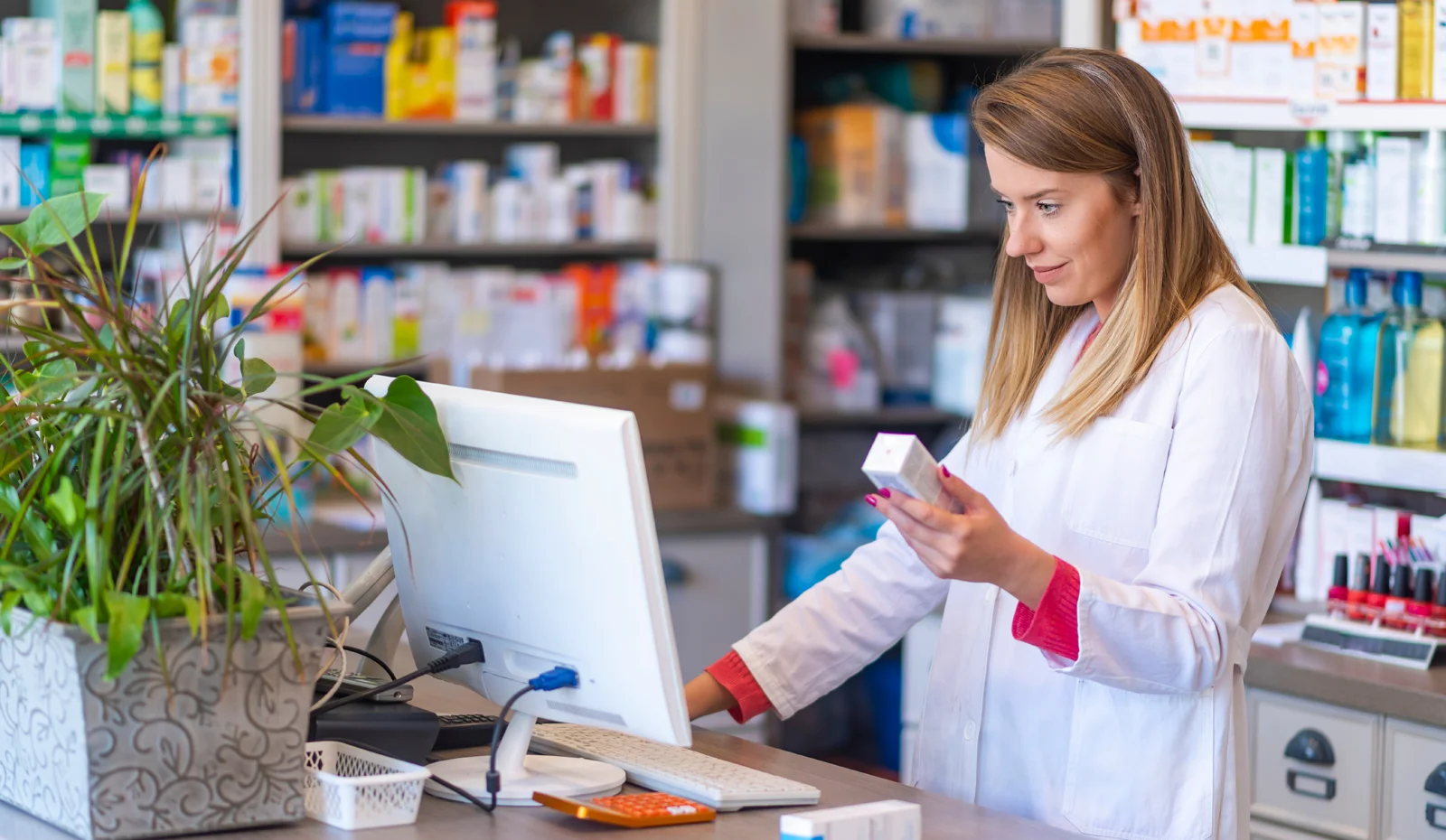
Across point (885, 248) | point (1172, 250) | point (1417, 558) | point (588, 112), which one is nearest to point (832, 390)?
point (885, 248)

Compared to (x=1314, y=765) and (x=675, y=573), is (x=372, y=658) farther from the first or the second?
(x=675, y=573)

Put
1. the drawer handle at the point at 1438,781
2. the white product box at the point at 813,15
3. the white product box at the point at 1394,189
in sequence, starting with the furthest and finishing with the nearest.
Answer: the white product box at the point at 813,15 → the white product box at the point at 1394,189 → the drawer handle at the point at 1438,781

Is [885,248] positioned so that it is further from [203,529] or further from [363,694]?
[203,529]

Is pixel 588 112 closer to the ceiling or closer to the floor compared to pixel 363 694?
closer to the ceiling

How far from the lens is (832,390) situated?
4488 millimetres

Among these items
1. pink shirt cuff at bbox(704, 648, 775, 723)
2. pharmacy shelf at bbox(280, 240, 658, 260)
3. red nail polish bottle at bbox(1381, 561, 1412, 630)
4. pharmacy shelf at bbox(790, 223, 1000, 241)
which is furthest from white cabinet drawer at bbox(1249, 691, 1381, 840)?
pharmacy shelf at bbox(280, 240, 658, 260)

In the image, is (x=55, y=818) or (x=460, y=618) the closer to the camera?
(x=55, y=818)

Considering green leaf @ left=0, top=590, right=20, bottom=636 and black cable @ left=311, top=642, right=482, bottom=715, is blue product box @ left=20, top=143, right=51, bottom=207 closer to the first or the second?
black cable @ left=311, top=642, right=482, bottom=715

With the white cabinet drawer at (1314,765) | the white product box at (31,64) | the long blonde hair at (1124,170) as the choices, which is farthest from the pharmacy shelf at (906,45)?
the long blonde hair at (1124,170)

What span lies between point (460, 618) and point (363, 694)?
0.15m

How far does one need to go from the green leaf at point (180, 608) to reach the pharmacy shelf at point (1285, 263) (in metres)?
1.99

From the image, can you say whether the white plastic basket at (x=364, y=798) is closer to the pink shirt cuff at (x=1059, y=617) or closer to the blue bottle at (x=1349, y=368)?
the pink shirt cuff at (x=1059, y=617)

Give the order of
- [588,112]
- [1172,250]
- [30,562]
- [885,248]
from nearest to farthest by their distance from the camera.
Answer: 1. [30,562]
2. [1172,250]
3. [588,112]
4. [885,248]

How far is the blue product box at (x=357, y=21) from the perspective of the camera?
4051 mm
